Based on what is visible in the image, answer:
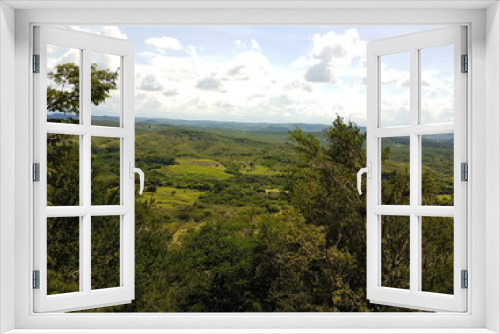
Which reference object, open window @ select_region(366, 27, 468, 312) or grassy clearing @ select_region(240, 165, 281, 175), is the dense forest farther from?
open window @ select_region(366, 27, 468, 312)

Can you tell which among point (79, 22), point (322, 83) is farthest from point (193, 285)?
point (79, 22)

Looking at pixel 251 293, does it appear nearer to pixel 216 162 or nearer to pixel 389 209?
pixel 216 162

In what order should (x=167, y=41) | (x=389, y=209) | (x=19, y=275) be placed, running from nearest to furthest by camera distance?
(x=19, y=275) < (x=389, y=209) < (x=167, y=41)

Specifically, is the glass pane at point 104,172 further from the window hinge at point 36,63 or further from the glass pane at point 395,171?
the window hinge at point 36,63

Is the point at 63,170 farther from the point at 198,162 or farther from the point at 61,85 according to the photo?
the point at 198,162

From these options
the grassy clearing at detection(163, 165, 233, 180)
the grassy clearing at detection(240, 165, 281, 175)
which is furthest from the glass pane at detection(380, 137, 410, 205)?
the grassy clearing at detection(163, 165, 233, 180)
